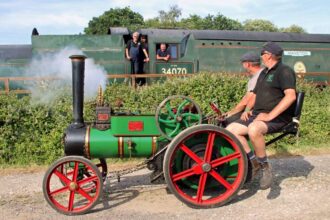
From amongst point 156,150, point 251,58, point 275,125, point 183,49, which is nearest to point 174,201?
point 156,150

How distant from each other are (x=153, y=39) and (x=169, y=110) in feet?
26.6

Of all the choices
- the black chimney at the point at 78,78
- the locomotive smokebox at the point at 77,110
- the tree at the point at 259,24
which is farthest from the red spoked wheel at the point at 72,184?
the tree at the point at 259,24

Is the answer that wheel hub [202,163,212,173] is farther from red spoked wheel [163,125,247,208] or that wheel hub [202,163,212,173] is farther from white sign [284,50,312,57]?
white sign [284,50,312,57]

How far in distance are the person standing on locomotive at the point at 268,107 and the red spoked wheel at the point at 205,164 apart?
0.77ft

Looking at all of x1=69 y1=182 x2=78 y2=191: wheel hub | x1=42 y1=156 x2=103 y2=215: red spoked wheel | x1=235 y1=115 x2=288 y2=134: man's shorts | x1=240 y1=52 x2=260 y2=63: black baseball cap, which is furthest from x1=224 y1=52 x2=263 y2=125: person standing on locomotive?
x1=69 y1=182 x2=78 y2=191: wheel hub

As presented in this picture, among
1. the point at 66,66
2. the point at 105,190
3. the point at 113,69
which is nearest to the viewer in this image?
the point at 105,190

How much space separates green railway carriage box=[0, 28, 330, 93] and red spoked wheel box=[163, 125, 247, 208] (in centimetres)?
740

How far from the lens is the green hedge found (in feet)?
22.3

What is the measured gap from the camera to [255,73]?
5.17m

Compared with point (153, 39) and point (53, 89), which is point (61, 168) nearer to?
point (53, 89)

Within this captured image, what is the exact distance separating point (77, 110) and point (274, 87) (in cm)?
212

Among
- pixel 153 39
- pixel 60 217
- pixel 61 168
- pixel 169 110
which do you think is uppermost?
pixel 153 39

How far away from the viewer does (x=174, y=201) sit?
465 centimetres

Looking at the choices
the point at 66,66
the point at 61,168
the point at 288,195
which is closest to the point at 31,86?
the point at 66,66
